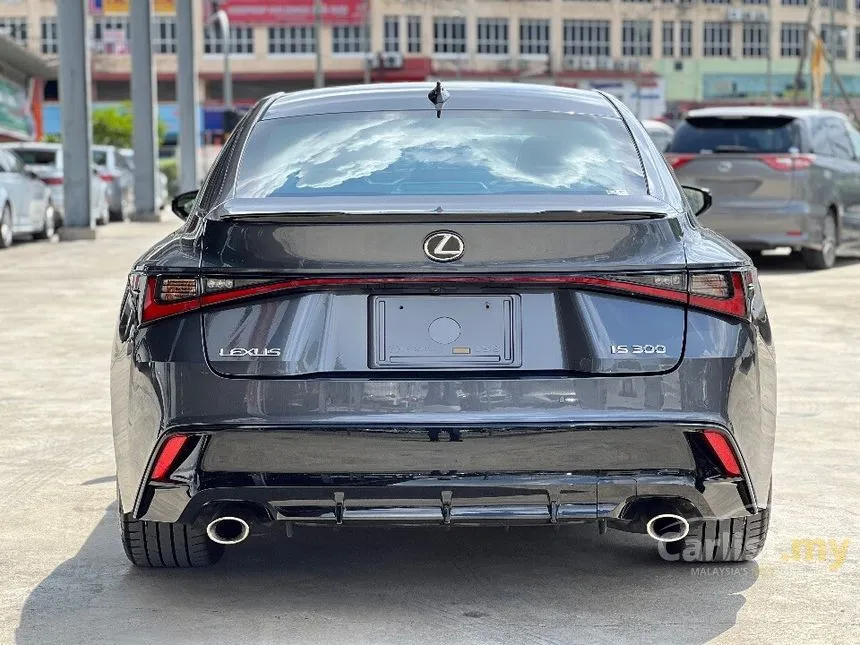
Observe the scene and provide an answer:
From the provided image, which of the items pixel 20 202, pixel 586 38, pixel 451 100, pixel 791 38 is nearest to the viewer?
pixel 451 100

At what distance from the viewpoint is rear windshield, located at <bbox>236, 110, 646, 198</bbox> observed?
4.92 m

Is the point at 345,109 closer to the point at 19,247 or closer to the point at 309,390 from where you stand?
the point at 309,390

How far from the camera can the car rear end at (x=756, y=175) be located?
57.0 feet

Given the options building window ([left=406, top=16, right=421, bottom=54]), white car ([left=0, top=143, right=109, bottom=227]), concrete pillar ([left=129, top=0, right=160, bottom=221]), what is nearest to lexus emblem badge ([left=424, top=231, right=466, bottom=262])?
white car ([left=0, top=143, right=109, bottom=227])

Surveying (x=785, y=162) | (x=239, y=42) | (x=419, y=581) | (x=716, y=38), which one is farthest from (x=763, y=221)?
(x=716, y=38)

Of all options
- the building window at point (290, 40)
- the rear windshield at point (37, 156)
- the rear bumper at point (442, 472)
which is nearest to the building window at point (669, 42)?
the building window at point (290, 40)

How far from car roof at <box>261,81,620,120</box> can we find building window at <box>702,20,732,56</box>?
346 feet

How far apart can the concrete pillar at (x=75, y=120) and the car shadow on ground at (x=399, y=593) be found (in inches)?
800

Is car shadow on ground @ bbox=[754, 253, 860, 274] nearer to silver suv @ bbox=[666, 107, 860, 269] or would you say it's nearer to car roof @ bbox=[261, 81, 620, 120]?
silver suv @ bbox=[666, 107, 860, 269]

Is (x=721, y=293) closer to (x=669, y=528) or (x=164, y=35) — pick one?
(x=669, y=528)

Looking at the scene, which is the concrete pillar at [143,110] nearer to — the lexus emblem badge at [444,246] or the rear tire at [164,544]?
the rear tire at [164,544]

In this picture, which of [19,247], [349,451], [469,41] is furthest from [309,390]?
[469,41]

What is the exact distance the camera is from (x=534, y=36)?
10425 centimetres

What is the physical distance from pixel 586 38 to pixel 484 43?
7151 mm
